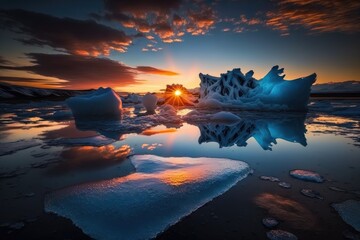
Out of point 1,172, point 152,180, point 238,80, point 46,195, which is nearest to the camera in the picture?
point 46,195

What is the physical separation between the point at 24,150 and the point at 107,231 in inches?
116

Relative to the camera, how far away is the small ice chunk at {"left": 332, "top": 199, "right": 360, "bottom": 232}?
Answer: 4.52 ft

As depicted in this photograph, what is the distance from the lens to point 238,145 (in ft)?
12.2

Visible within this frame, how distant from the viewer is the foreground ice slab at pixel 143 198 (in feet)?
4.35

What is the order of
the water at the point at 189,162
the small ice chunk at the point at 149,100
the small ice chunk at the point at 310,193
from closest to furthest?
the water at the point at 189,162 → the small ice chunk at the point at 310,193 → the small ice chunk at the point at 149,100

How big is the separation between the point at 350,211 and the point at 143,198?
→ 1.63 meters

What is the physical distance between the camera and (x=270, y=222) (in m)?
1.38

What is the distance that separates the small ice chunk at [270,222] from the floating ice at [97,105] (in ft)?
26.0

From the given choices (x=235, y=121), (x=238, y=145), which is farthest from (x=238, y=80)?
(x=238, y=145)

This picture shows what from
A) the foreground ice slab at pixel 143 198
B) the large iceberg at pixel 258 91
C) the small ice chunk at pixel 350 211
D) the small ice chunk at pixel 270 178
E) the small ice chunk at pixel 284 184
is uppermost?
the large iceberg at pixel 258 91

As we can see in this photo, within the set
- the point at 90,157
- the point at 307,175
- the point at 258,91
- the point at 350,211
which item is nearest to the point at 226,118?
the point at 307,175

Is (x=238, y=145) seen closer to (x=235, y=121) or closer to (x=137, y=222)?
(x=137, y=222)

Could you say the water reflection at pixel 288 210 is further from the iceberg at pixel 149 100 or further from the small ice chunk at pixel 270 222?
the iceberg at pixel 149 100

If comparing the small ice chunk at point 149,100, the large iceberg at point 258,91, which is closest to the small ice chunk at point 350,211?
the large iceberg at point 258,91
